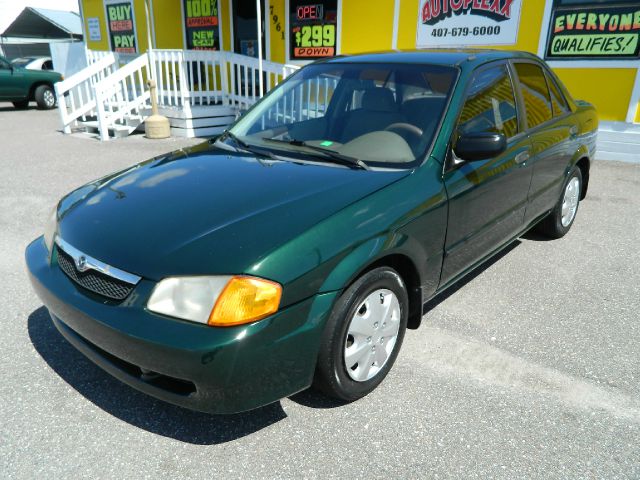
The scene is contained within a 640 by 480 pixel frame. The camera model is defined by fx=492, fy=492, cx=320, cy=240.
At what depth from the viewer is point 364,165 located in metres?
2.71

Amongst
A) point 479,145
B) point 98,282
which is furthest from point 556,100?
point 98,282

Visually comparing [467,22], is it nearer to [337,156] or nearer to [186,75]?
[186,75]

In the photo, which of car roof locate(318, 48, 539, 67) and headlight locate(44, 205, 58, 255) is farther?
car roof locate(318, 48, 539, 67)

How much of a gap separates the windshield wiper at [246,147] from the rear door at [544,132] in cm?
198

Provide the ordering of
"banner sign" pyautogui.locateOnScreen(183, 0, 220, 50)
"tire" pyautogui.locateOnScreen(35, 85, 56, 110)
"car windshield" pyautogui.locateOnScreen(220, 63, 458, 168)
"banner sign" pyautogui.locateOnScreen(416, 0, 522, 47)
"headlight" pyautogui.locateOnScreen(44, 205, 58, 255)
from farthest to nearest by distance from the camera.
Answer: "tire" pyautogui.locateOnScreen(35, 85, 56, 110) → "banner sign" pyautogui.locateOnScreen(183, 0, 220, 50) → "banner sign" pyautogui.locateOnScreen(416, 0, 522, 47) → "car windshield" pyautogui.locateOnScreen(220, 63, 458, 168) → "headlight" pyautogui.locateOnScreen(44, 205, 58, 255)

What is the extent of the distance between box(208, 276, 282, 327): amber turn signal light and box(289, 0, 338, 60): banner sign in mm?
9594

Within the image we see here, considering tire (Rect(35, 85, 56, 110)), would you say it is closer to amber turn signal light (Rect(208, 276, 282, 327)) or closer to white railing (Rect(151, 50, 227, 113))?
white railing (Rect(151, 50, 227, 113))

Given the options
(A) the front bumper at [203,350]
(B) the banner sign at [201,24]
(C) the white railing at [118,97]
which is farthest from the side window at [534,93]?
(B) the banner sign at [201,24]

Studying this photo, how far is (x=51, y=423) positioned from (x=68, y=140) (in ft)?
30.4

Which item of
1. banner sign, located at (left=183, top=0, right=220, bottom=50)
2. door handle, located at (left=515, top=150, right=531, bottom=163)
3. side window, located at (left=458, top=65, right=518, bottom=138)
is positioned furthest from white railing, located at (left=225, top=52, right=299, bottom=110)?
door handle, located at (left=515, top=150, right=531, bottom=163)

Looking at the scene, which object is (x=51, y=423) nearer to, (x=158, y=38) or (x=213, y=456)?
(x=213, y=456)

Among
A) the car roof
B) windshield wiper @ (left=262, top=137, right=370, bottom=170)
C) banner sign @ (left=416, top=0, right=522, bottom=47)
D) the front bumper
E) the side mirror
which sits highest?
banner sign @ (left=416, top=0, right=522, bottom=47)

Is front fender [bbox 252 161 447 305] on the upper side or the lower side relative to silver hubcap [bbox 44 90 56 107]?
upper

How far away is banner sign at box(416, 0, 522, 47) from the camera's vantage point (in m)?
8.62
